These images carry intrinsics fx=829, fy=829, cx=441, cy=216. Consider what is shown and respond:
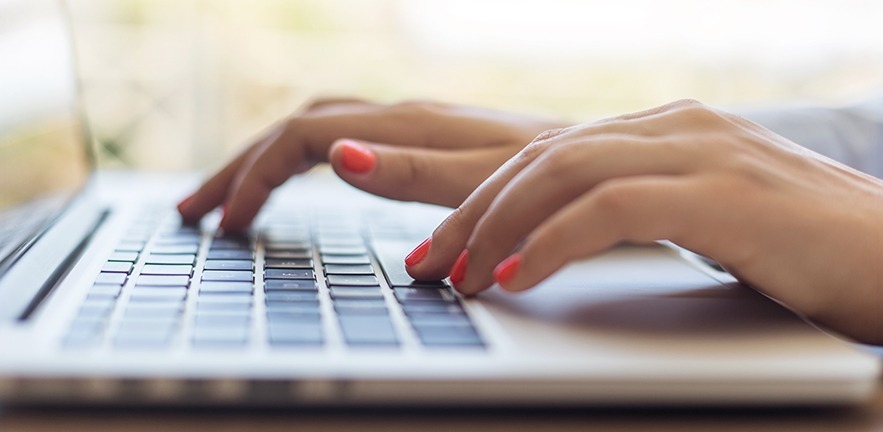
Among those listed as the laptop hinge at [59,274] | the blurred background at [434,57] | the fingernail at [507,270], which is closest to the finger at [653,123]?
the fingernail at [507,270]

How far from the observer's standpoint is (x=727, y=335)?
43 cm

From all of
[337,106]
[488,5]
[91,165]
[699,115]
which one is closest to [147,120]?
[488,5]

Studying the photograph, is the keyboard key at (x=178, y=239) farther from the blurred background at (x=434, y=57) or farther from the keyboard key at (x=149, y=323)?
the blurred background at (x=434, y=57)

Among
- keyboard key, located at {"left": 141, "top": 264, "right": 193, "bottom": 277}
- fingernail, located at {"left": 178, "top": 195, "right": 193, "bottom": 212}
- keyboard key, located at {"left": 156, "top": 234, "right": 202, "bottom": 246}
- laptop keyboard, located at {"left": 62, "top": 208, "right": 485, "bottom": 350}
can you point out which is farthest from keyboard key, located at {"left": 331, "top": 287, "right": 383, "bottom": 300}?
fingernail, located at {"left": 178, "top": 195, "right": 193, "bottom": 212}

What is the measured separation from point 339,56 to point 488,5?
0.62 metres

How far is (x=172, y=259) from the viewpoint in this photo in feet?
1.92

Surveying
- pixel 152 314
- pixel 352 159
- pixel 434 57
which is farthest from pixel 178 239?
pixel 434 57

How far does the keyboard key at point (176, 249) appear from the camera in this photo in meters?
0.61

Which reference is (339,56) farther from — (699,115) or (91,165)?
(699,115)

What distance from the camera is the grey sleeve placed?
81cm

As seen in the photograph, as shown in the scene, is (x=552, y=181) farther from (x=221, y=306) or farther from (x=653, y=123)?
(x=221, y=306)

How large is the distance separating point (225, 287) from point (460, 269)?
0.14 meters

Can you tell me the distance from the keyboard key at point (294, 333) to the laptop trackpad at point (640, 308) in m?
0.10

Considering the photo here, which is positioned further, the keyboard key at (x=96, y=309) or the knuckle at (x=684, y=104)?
the knuckle at (x=684, y=104)
